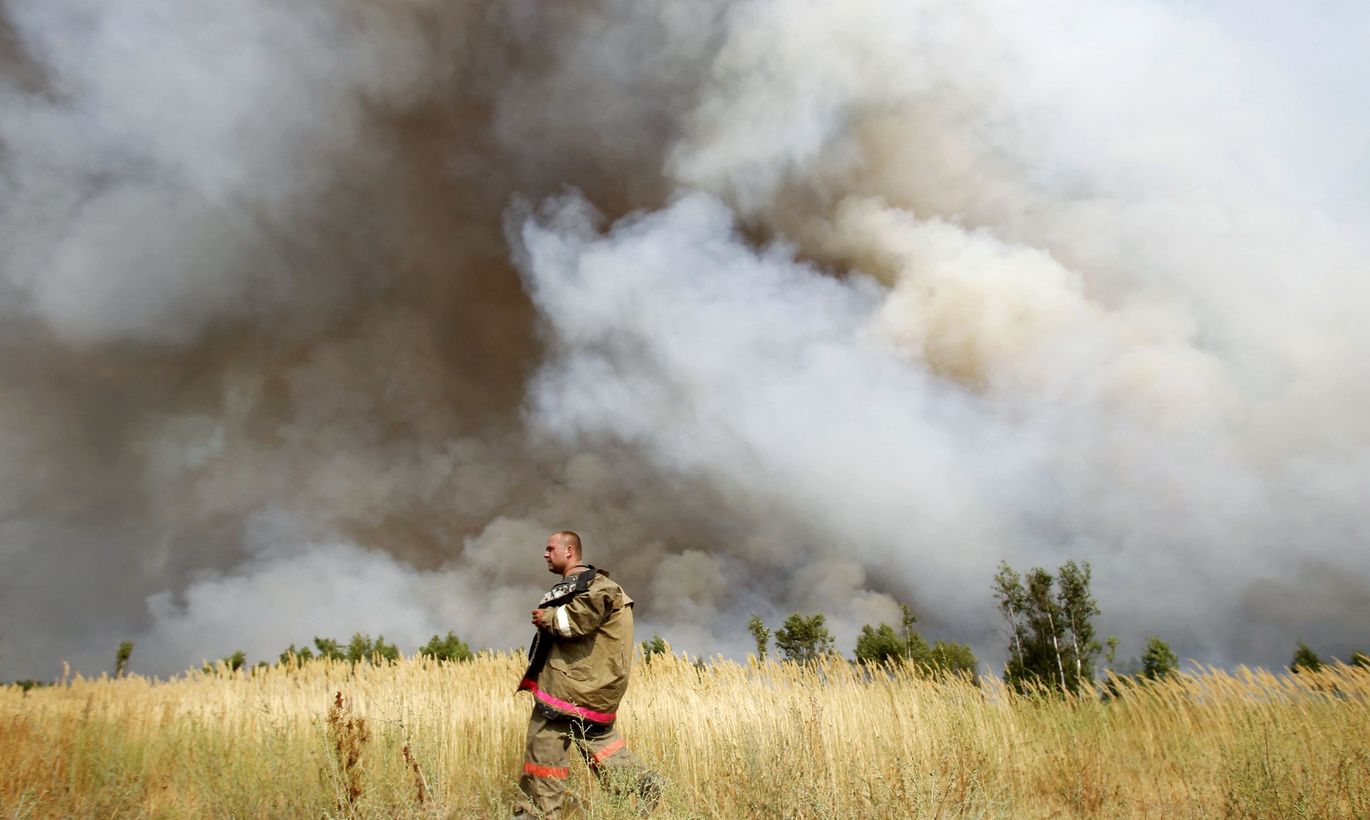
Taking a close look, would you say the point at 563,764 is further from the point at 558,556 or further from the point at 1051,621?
the point at 1051,621

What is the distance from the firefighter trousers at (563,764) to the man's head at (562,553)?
112 cm

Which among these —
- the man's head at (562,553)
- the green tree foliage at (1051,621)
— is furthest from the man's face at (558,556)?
the green tree foliage at (1051,621)

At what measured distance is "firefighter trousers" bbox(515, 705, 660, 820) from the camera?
17.5 ft

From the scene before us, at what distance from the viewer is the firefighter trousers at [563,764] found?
5328 mm

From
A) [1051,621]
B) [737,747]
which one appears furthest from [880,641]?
[737,747]

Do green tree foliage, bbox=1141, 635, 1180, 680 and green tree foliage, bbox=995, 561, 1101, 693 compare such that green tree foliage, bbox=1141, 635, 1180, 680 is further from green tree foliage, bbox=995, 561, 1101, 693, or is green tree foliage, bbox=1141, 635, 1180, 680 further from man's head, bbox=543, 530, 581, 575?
man's head, bbox=543, 530, 581, 575

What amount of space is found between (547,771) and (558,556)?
5.45 feet

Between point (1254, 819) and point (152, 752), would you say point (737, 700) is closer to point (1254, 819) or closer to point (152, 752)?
point (1254, 819)

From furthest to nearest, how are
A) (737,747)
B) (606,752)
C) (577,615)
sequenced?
(737,747) → (606,752) → (577,615)

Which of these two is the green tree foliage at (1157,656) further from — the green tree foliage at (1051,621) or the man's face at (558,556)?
the man's face at (558,556)

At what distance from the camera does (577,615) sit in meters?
5.53

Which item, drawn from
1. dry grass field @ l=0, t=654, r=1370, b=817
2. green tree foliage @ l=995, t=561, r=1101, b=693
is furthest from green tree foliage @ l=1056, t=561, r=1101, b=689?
dry grass field @ l=0, t=654, r=1370, b=817

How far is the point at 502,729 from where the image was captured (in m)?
8.25

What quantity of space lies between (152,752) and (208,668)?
5.49 metres
